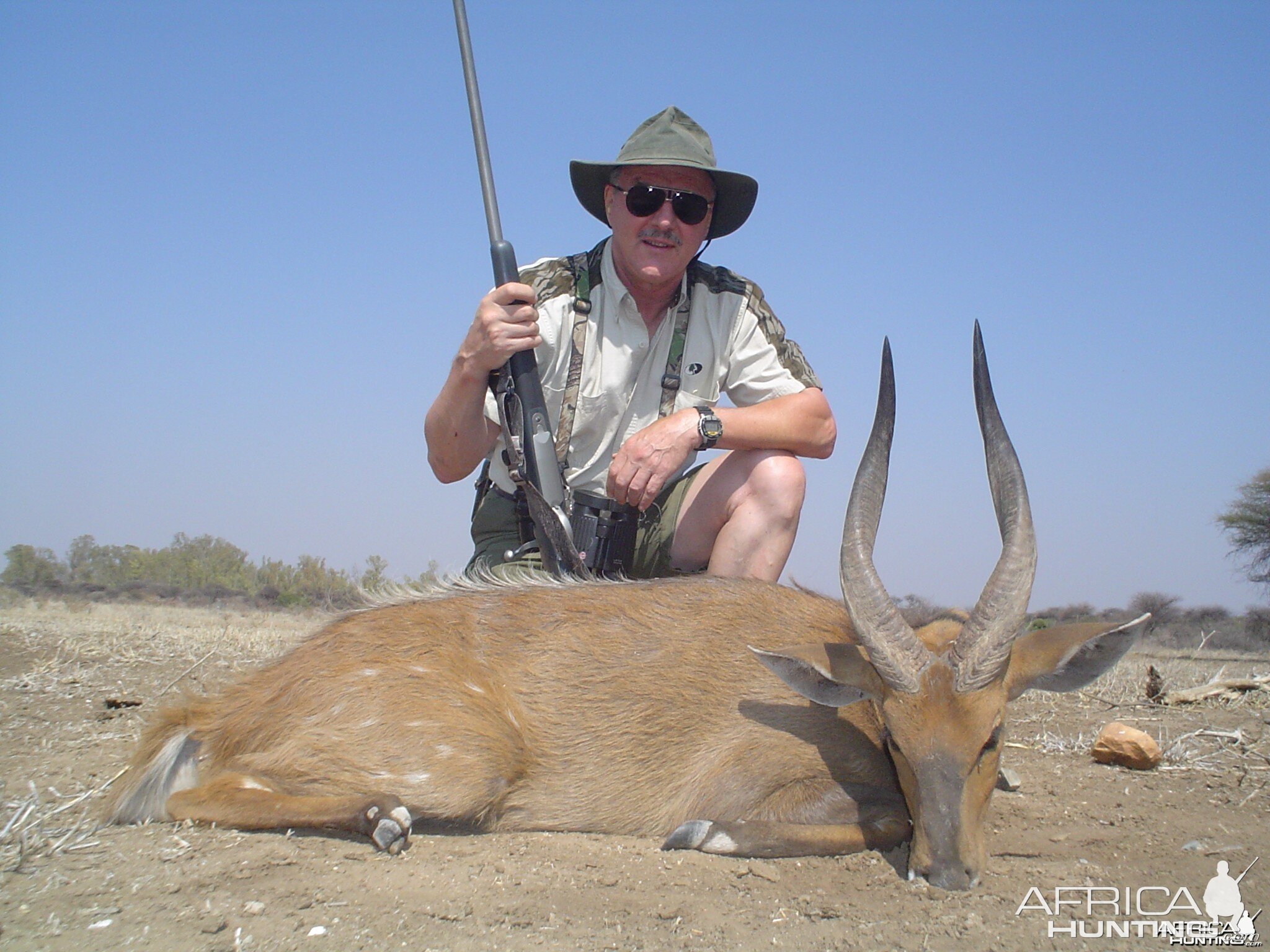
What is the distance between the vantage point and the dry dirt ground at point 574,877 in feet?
8.03

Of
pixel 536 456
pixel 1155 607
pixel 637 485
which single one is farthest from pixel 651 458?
pixel 1155 607

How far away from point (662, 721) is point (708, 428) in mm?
1654

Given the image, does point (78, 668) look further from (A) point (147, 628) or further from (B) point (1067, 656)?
(B) point (1067, 656)

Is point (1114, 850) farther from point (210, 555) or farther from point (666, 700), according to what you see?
point (210, 555)

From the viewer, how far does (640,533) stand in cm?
550

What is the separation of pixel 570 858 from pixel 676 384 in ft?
9.32

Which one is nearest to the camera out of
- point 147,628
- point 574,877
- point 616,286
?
point 574,877

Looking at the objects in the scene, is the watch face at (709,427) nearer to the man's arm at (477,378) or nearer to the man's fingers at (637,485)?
the man's fingers at (637,485)

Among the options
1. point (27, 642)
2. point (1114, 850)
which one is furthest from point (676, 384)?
point (27, 642)

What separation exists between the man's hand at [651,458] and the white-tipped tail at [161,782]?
220cm

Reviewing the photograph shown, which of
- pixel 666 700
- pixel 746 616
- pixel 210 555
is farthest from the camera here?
pixel 210 555

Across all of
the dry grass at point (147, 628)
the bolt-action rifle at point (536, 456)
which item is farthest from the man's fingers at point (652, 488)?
the dry grass at point (147, 628)

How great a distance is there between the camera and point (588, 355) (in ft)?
17.0

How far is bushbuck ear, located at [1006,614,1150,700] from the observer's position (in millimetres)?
3314
